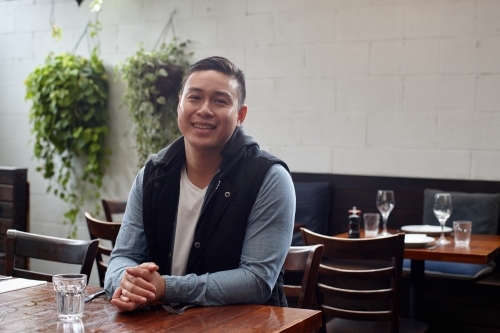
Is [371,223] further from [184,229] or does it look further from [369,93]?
[184,229]

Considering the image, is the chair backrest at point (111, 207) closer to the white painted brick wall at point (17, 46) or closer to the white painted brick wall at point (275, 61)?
the white painted brick wall at point (275, 61)

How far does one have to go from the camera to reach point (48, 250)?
238cm

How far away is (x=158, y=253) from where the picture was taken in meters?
2.07

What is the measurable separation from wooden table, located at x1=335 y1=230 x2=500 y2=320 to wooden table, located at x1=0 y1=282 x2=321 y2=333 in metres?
1.55

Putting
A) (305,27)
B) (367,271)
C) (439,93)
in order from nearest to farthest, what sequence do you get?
(367,271) < (439,93) < (305,27)

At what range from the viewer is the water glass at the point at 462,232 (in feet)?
10.9

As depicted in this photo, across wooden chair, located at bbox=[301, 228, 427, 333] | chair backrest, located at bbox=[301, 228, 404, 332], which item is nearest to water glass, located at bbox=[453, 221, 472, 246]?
wooden chair, located at bbox=[301, 228, 427, 333]

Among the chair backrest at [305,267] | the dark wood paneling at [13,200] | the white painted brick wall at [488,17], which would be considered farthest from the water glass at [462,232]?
the dark wood paneling at [13,200]

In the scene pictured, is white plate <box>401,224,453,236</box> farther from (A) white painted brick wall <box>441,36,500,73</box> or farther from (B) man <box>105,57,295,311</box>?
Answer: (B) man <box>105,57,295,311</box>

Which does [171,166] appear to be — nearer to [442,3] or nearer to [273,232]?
[273,232]

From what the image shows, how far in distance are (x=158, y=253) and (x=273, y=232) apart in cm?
37

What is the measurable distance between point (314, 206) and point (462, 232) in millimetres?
1180

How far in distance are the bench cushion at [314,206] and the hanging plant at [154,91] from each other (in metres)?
1.13

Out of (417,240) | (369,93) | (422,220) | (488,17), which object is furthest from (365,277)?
(488,17)
